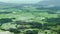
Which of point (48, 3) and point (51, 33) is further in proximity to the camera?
point (48, 3)

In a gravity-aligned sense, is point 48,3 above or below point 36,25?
above

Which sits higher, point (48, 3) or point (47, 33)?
point (48, 3)

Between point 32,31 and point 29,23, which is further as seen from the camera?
point 29,23

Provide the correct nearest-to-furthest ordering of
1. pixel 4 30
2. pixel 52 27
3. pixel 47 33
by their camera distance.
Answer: pixel 47 33 < pixel 4 30 < pixel 52 27

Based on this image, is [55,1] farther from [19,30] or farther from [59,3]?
[19,30]

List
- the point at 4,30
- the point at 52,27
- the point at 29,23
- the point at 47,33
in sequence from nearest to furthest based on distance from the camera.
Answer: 1. the point at 47,33
2. the point at 4,30
3. the point at 52,27
4. the point at 29,23

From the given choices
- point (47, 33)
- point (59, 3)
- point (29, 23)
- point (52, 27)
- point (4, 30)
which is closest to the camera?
point (47, 33)

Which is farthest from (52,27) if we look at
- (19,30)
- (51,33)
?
(19,30)

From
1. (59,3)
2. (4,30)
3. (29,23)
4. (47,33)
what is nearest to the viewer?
(47,33)

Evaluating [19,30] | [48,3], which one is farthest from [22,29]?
[48,3]

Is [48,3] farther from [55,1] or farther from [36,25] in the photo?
[36,25]
